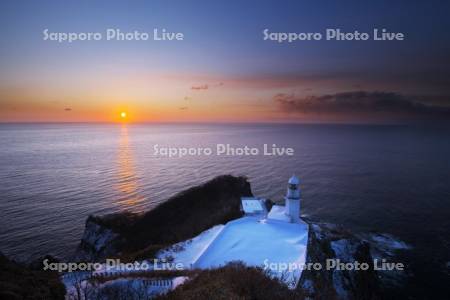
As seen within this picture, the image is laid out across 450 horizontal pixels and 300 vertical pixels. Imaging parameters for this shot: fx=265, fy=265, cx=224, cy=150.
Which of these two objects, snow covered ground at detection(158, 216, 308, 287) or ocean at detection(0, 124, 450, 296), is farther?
ocean at detection(0, 124, 450, 296)

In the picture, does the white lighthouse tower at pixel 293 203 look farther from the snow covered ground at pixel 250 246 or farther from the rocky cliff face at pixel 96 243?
the rocky cliff face at pixel 96 243

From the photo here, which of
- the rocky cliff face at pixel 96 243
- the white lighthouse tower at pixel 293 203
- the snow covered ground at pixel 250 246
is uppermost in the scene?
the white lighthouse tower at pixel 293 203

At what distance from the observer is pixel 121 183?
186 ft

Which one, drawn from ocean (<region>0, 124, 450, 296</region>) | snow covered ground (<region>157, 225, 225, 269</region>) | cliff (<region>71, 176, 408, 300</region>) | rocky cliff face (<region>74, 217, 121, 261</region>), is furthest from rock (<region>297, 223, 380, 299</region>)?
rocky cliff face (<region>74, 217, 121, 261</region>)

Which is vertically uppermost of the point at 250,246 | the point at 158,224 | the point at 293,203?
the point at 293,203

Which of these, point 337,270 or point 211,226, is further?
point 211,226

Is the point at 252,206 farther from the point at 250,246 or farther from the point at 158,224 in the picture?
the point at 158,224

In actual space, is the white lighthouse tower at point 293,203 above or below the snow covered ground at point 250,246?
above

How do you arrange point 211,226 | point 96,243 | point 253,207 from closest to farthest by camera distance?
point 211,226
point 96,243
point 253,207

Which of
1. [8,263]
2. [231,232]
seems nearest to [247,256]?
[231,232]

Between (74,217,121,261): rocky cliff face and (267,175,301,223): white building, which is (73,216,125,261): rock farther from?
(267,175,301,223): white building

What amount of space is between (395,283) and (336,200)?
75.0 feet

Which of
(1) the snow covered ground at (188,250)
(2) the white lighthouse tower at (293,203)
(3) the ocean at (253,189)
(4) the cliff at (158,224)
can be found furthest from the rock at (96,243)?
(2) the white lighthouse tower at (293,203)

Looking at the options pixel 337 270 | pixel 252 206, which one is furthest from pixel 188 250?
pixel 337 270
